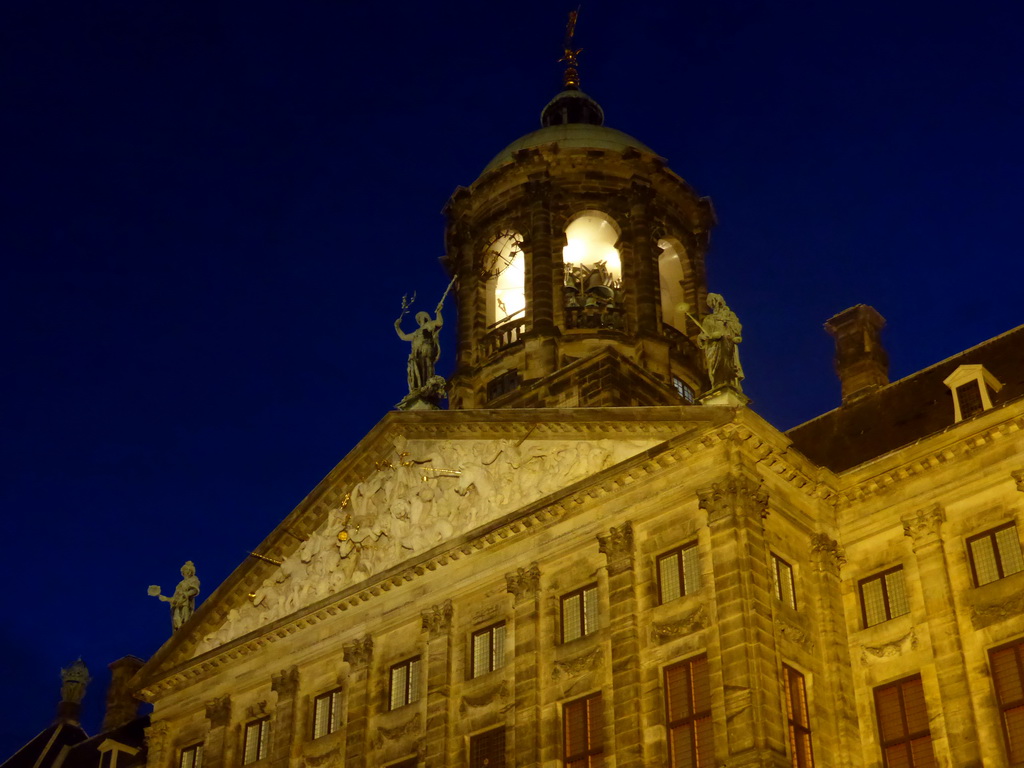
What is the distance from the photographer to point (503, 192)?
39.3 meters

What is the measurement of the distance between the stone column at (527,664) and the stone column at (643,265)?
1027 cm

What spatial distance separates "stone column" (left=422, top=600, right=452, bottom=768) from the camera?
26906 millimetres

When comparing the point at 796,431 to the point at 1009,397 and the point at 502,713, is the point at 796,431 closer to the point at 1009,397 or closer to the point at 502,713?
the point at 1009,397

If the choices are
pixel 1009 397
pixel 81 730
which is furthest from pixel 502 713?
pixel 81 730

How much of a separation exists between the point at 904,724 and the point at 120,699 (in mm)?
28926

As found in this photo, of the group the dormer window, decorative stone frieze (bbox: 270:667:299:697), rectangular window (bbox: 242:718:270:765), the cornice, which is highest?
the dormer window

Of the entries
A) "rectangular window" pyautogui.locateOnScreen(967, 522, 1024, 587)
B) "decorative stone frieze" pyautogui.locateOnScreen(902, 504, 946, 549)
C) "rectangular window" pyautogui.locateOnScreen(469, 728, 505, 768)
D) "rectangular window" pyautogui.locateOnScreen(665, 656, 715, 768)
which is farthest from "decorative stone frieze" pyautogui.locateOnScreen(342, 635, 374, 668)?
"rectangular window" pyautogui.locateOnScreen(967, 522, 1024, 587)

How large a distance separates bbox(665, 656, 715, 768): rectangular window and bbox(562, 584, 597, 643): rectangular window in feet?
7.14

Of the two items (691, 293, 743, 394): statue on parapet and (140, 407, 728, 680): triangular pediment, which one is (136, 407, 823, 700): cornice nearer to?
(140, 407, 728, 680): triangular pediment

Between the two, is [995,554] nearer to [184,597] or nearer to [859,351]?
[859,351]

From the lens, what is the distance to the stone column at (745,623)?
73.6 feet

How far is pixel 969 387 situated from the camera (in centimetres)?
2748

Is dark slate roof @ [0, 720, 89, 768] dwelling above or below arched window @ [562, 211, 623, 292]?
below

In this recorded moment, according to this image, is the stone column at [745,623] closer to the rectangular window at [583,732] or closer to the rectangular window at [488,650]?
the rectangular window at [583,732]
